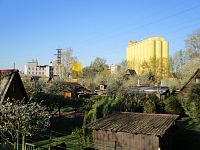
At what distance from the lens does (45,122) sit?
778 inches

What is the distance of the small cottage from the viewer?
28.3 meters

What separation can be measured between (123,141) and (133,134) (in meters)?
0.90

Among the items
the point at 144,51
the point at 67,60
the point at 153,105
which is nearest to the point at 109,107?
the point at 153,105

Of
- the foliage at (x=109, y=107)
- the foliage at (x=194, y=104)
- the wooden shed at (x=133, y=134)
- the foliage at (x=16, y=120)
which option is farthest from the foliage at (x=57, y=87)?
the foliage at (x=16, y=120)

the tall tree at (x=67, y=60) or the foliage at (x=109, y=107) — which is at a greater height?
the tall tree at (x=67, y=60)

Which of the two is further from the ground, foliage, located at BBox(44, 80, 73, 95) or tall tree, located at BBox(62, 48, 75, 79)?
tall tree, located at BBox(62, 48, 75, 79)

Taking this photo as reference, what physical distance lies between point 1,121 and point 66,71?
78524 millimetres

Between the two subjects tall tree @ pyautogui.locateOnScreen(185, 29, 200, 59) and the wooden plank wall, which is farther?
tall tree @ pyautogui.locateOnScreen(185, 29, 200, 59)

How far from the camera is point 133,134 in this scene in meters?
20.2

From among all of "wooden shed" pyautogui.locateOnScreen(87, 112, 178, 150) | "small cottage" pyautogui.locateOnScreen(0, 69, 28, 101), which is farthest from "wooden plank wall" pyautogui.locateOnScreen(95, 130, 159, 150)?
"small cottage" pyautogui.locateOnScreen(0, 69, 28, 101)

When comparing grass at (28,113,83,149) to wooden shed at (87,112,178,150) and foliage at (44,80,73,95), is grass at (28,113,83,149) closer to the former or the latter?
wooden shed at (87,112,178,150)

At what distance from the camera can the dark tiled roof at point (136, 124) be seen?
19984mm

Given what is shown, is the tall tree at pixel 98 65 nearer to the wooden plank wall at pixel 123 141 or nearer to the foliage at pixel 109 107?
the foliage at pixel 109 107

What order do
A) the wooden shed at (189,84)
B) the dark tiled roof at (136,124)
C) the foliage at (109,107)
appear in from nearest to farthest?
the dark tiled roof at (136,124), the foliage at (109,107), the wooden shed at (189,84)
